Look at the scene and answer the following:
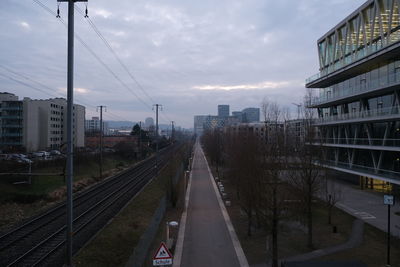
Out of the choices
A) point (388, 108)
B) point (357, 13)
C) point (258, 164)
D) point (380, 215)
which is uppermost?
point (357, 13)

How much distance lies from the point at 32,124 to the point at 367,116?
222ft

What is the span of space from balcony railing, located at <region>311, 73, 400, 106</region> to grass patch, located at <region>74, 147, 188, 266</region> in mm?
25059

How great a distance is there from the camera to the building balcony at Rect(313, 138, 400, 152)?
2839cm

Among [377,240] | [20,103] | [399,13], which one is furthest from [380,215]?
[20,103]

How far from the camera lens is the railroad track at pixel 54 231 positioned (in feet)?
43.8

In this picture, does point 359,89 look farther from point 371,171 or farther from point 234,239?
point 234,239

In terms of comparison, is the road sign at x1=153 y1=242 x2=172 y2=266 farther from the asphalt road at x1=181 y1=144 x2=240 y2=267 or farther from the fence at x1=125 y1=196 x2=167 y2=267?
the asphalt road at x1=181 y1=144 x2=240 y2=267

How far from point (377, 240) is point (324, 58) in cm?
3621

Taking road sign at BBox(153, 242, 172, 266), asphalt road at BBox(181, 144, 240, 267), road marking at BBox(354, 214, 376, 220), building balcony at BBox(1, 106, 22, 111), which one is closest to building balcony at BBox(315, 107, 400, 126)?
road marking at BBox(354, 214, 376, 220)

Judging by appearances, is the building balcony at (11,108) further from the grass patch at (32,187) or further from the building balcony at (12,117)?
the grass patch at (32,187)

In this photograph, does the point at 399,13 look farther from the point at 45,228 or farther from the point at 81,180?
the point at 81,180

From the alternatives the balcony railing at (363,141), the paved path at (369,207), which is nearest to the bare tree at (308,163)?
the paved path at (369,207)

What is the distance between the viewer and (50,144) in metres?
74.9

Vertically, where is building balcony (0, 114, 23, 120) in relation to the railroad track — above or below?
above
